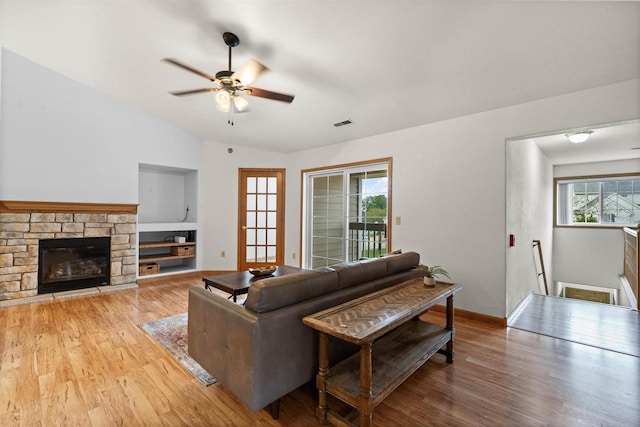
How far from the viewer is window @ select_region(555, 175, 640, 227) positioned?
223 inches

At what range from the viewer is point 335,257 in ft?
17.1

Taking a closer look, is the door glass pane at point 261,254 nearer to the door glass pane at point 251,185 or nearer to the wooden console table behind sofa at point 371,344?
the door glass pane at point 251,185

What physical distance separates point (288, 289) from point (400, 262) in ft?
4.37

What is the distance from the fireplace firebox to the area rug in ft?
6.81

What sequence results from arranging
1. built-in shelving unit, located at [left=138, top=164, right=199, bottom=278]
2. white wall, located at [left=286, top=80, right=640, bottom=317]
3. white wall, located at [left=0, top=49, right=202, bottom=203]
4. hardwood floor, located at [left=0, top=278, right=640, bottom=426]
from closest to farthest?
hardwood floor, located at [left=0, top=278, right=640, bottom=426]
white wall, located at [left=286, top=80, right=640, bottom=317]
white wall, located at [left=0, top=49, right=202, bottom=203]
built-in shelving unit, located at [left=138, top=164, right=199, bottom=278]

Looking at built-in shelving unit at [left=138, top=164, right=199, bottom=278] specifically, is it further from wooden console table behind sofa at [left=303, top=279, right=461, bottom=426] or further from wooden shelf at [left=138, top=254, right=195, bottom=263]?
wooden console table behind sofa at [left=303, top=279, right=461, bottom=426]

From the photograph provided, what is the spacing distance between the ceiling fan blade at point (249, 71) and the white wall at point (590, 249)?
6977mm

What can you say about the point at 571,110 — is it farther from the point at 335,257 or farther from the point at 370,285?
the point at 335,257

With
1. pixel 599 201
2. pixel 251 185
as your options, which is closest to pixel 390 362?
pixel 251 185

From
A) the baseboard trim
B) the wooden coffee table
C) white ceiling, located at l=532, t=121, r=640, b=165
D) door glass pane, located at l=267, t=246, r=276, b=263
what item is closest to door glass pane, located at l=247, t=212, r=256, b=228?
door glass pane, located at l=267, t=246, r=276, b=263

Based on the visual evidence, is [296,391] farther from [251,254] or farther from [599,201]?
[599,201]

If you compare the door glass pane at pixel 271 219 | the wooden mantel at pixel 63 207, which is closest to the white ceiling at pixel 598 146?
the door glass pane at pixel 271 219

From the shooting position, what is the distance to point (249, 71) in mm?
2332

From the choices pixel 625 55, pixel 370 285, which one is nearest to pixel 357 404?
pixel 370 285
